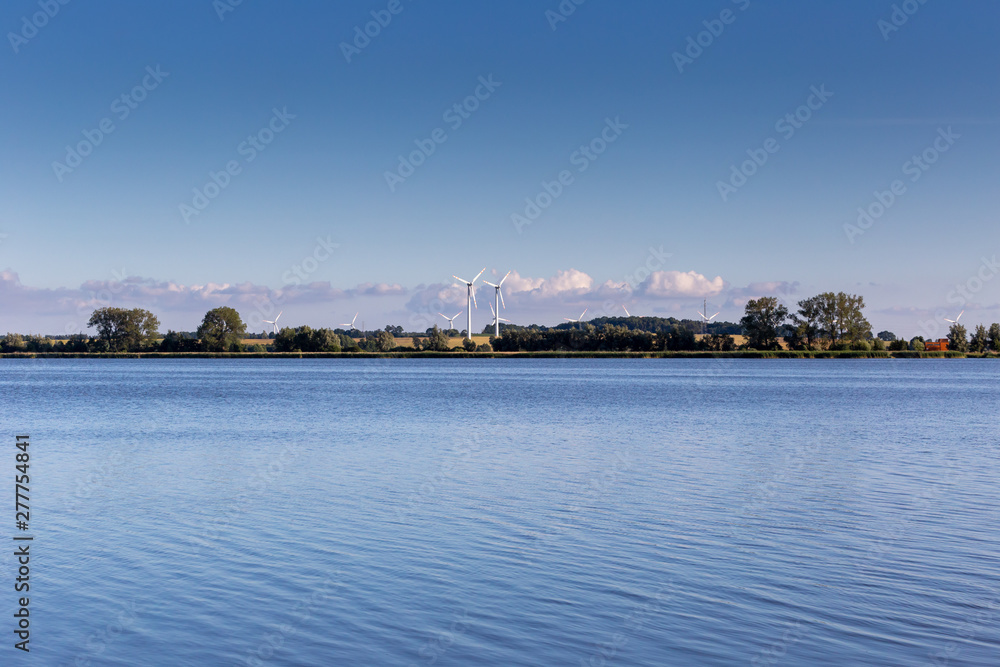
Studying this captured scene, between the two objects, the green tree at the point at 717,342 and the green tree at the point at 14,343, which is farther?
the green tree at the point at 14,343

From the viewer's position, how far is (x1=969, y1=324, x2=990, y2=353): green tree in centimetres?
16425

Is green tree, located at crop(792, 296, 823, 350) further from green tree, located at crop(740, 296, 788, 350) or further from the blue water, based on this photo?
the blue water

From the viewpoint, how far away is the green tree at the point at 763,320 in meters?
142

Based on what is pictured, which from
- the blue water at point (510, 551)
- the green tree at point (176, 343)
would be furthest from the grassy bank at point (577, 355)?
the blue water at point (510, 551)

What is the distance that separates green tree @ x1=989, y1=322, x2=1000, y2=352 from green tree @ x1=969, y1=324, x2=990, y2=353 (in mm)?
725

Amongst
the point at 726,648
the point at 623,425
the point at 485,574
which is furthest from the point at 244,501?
the point at 623,425

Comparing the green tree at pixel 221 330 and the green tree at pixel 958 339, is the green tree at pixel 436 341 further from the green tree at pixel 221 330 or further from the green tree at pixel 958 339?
the green tree at pixel 958 339

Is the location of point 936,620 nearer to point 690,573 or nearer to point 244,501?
point 690,573

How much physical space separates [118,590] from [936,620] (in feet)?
30.3

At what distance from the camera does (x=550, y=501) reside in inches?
583

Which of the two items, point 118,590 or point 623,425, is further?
point 623,425

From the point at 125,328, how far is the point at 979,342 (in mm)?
179263

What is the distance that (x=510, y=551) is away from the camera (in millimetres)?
11219

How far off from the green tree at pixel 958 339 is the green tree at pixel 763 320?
50346mm
